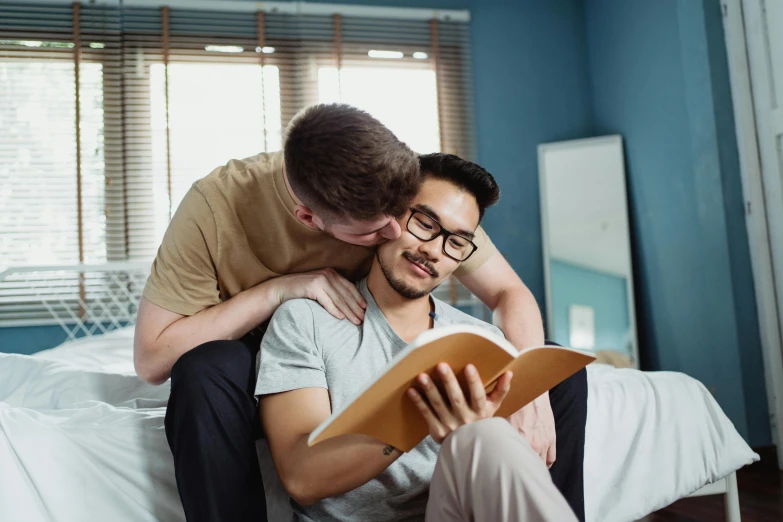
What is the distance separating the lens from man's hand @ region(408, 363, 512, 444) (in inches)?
33.1

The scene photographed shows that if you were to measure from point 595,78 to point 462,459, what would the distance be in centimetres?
348

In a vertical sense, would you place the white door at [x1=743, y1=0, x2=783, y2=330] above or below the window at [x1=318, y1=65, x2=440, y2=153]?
below

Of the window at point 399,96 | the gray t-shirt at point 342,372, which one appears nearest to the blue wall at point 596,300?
the window at point 399,96

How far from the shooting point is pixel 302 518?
112 cm

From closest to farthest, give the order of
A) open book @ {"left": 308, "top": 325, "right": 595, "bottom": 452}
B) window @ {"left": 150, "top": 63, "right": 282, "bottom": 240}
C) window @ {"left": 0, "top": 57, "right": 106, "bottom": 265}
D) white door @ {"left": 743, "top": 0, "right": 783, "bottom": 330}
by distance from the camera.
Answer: open book @ {"left": 308, "top": 325, "right": 595, "bottom": 452}, white door @ {"left": 743, "top": 0, "right": 783, "bottom": 330}, window @ {"left": 0, "top": 57, "right": 106, "bottom": 265}, window @ {"left": 150, "top": 63, "right": 282, "bottom": 240}

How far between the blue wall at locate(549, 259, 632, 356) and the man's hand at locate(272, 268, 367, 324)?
2.35 metres

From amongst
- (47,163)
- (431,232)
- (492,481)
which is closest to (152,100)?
(47,163)

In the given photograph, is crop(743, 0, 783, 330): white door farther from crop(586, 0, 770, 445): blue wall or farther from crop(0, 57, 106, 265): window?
crop(0, 57, 106, 265): window

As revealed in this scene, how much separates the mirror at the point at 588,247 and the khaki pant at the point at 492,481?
8.49 feet

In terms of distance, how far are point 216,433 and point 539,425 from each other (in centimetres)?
56

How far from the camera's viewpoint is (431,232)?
4.18 ft

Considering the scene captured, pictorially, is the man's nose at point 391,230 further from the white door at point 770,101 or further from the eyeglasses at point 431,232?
the white door at point 770,101

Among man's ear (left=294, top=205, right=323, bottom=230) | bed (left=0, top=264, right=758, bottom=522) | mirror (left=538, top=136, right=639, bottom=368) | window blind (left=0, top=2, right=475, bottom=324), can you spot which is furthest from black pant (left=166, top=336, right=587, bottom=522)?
mirror (left=538, top=136, right=639, bottom=368)

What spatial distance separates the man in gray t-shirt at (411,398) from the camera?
828 millimetres
